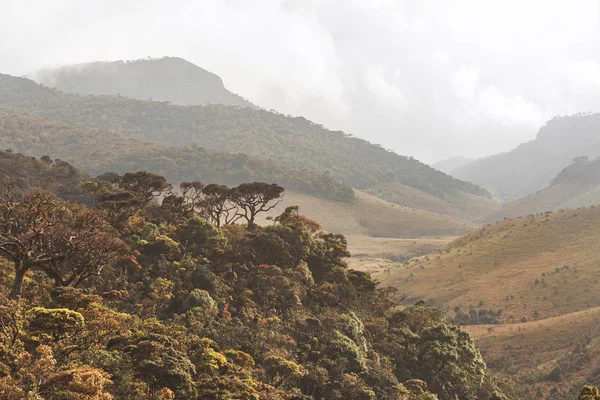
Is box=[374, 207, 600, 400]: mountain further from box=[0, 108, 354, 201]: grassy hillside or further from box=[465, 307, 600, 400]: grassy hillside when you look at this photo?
box=[0, 108, 354, 201]: grassy hillside

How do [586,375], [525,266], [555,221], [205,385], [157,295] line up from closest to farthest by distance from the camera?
[205,385]
[157,295]
[586,375]
[525,266]
[555,221]

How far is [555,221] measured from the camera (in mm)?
103125

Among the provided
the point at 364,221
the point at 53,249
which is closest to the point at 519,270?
the point at 53,249

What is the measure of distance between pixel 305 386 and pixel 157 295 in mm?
10664

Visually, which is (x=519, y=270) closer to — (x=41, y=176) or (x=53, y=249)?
(x=53, y=249)

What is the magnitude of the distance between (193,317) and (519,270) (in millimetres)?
71158

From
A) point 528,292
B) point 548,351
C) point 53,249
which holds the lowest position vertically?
point 548,351

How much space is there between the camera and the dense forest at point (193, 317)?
19.5 meters

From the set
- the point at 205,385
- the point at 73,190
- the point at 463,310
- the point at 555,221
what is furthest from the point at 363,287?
the point at 555,221

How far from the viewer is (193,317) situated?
93.3 ft

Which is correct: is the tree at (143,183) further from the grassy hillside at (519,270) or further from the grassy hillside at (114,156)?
the grassy hillside at (114,156)

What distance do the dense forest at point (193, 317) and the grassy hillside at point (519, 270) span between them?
110ft

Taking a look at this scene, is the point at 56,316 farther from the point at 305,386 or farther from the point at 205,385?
the point at 305,386

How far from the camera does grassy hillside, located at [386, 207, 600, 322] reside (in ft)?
229
